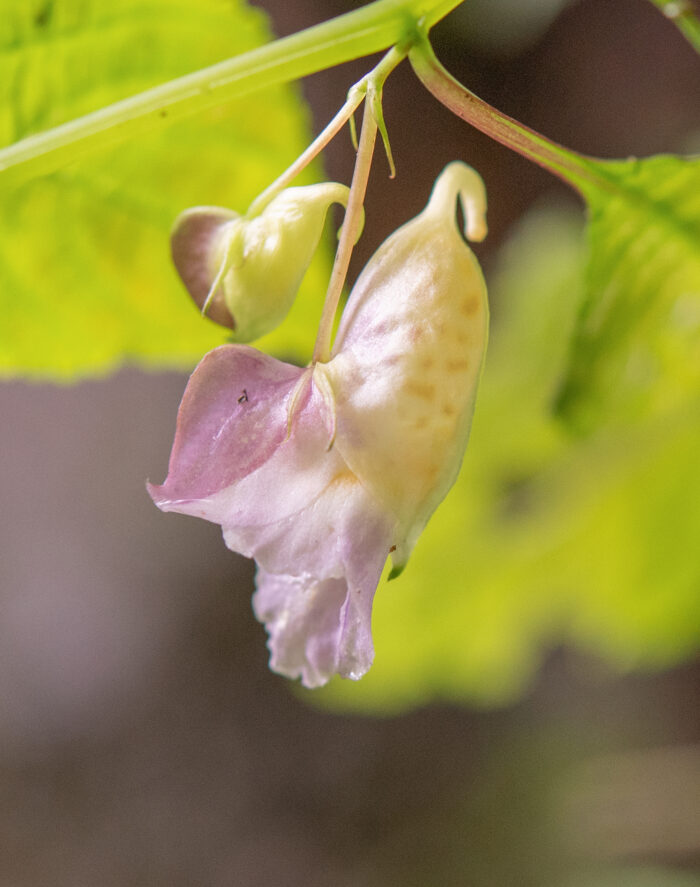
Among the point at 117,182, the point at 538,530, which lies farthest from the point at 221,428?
the point at 538,530

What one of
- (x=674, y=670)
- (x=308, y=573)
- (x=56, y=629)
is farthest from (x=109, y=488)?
Result: (x=308, y=573)

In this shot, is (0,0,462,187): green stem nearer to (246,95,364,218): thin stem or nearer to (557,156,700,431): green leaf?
(246,95,364,218): thin stem

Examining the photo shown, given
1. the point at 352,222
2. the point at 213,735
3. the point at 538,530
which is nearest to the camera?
the point at 352,222

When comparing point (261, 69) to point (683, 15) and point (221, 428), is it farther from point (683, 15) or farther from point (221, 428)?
point (683, 15)

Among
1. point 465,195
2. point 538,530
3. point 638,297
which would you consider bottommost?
point 538,530

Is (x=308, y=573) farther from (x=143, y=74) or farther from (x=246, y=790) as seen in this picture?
(x=246, y=790)

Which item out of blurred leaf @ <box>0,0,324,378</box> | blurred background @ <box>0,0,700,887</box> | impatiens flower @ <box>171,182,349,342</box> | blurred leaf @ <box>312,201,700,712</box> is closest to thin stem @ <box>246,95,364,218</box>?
impatiens flower @ <box>171,182,349,342</box>

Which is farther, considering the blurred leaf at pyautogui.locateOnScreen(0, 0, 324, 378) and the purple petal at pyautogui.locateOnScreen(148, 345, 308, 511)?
the blurred leaf at pyautogui.locateOnScreen(0, 0, 324, 378)
